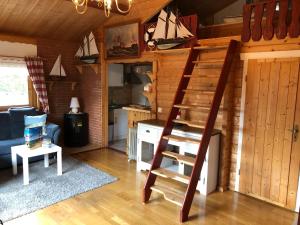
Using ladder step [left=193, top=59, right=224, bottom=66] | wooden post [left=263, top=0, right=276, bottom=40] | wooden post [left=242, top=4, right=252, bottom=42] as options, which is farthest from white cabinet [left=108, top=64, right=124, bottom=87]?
wooden post [left=263, top=0, right=276, bottom=40]

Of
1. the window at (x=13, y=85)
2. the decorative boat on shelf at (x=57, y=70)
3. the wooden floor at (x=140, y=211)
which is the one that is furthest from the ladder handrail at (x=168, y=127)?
the window at (x=13, y=85)

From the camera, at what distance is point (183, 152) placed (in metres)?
3.69

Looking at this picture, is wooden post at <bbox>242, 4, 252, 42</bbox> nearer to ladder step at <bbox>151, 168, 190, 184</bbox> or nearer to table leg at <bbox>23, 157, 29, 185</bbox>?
ladder step at <bbox>151, 168, 190, 184</bbox>

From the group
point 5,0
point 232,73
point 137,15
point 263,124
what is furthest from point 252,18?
point 5,0

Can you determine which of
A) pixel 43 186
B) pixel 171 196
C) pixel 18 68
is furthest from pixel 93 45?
pixel 171 196

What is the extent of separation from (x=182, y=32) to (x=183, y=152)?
184cm

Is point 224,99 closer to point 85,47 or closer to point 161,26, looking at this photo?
point 161,26

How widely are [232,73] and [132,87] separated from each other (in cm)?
360

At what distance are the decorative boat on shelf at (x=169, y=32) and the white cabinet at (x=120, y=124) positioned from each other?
231cm

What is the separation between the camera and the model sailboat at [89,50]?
18.1ft

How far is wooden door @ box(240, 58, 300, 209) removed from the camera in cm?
313

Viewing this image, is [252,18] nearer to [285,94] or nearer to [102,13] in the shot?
[285,94]

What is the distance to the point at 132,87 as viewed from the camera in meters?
6.79

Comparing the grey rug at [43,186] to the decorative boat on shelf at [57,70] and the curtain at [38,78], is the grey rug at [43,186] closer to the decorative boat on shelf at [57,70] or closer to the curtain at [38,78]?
the curtain at [38,78]
